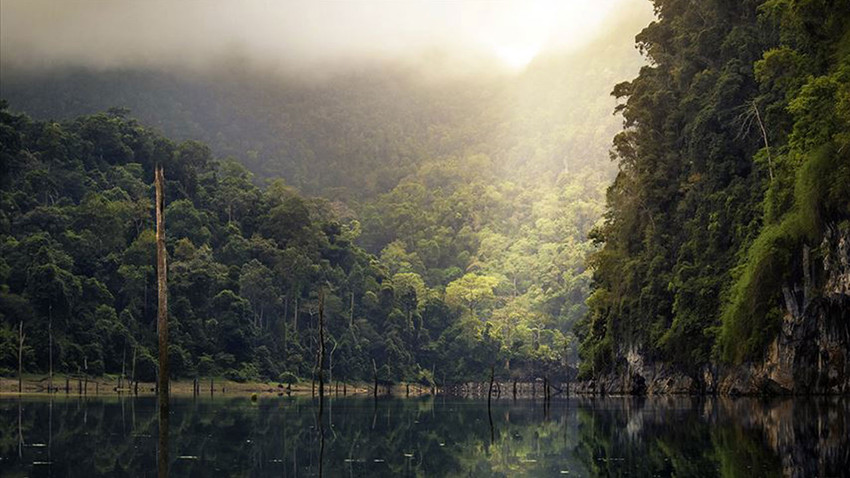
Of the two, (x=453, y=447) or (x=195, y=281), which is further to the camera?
(x=195, y=281)

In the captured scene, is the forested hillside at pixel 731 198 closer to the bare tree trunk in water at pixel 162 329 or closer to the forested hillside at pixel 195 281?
the bare tree trunk in water at pixel 162 329

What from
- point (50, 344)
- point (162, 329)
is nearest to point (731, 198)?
point (162, 329)

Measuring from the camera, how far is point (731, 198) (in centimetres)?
6400

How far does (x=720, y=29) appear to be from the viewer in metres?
72.4

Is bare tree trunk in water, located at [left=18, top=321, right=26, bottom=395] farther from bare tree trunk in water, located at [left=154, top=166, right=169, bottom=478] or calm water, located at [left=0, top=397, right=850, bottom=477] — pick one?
bare tree trunk in water, located at [left=154, top=166, right=169, bottom=478]

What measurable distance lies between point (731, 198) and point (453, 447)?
4006cm

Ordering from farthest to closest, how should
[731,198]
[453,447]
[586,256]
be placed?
[586,256], [731,198], [453,447]

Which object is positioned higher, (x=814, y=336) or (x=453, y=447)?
(x=814, y=336)

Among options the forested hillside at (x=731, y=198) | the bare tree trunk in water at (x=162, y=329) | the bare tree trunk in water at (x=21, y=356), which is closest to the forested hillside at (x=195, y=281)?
the bare tree trunk in water at (x=21, y=356)

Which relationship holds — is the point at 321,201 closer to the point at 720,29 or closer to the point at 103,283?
the point at 103,283

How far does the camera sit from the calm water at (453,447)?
2073cm

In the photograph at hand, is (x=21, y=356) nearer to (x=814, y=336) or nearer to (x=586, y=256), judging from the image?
(x=586, y=256)

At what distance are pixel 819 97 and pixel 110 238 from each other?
9109 centimetres

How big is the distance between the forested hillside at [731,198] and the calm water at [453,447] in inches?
414
